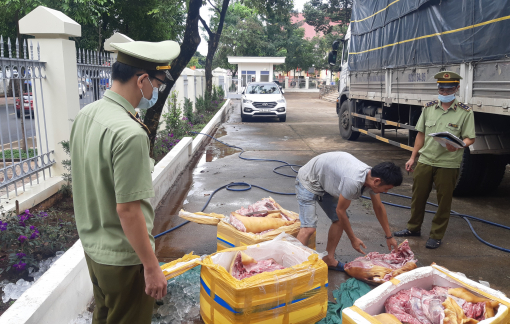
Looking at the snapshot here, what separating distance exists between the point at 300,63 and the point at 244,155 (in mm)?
37439

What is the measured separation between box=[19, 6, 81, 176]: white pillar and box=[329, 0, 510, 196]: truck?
5015 mm

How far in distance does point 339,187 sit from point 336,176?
14cm

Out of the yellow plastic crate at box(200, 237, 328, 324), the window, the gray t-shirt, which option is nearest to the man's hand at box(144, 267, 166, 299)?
the yellow plastic crate at box(200, 237, 328, 324)

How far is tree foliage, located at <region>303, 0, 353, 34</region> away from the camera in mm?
36281

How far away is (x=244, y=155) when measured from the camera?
9547 millimetres

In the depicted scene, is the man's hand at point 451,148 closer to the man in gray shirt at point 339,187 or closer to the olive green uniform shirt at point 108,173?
the man in gray shirt at point 339,187

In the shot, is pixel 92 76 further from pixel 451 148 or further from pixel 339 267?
pixel 451 148

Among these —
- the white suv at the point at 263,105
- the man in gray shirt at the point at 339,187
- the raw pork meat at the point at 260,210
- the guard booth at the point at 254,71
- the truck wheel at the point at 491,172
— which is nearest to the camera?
the man in gray shirt at the point at 339,187

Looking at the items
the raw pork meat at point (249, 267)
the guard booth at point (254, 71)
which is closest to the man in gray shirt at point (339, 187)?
the raw pork meat at point (249, 267)

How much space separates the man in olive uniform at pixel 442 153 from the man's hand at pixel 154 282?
11.2ft

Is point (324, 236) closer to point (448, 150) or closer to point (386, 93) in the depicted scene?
point (448, 150)

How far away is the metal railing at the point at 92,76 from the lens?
5619 mm

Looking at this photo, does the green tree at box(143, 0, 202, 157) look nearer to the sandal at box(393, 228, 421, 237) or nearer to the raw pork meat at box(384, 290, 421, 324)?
the sandal at box(393, 228, 421, 237)

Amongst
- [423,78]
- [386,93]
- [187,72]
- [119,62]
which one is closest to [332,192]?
[119,62]
